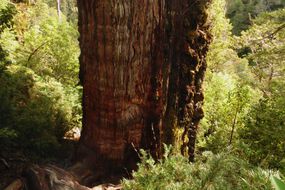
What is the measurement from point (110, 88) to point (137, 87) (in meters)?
0.29

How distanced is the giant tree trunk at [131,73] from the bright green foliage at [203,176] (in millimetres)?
805

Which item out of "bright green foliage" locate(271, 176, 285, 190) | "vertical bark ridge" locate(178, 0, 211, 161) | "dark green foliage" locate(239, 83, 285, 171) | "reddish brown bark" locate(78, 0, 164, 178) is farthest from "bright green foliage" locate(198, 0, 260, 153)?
"bright green foliage" locate(271, 176, 285, 190)

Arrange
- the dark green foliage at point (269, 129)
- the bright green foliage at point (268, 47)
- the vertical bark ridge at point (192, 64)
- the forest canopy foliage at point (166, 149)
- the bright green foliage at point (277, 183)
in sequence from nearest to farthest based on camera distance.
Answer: the bright green foliage at point (277, 183)
the forest canopy foliage at point (166, 149)
the vertical bark ridge at point (192, 64)
the dark green foliage at point (269, 129)
the bright green foliage at point (268, 47)

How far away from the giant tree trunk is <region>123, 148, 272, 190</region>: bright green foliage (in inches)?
31.7

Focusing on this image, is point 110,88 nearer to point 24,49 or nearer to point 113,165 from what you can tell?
point 113,165

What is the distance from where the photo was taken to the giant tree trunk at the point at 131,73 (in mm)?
3596

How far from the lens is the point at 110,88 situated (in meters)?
3.76

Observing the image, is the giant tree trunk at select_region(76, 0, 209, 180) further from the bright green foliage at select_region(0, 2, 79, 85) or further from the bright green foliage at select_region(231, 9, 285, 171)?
the bright green foliage at select_region(0, 2, 79, 85)

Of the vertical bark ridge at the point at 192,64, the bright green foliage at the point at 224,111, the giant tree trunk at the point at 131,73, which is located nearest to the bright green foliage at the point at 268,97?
the bright green foliage at the point at 224,111

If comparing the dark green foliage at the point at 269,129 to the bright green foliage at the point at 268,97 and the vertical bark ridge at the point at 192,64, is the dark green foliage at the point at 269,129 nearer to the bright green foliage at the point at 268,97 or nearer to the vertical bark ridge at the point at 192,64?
the bright green foliage at the point at 268,97

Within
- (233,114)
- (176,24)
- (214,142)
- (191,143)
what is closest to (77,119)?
(191,143)

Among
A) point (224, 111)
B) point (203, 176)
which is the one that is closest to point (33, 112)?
point (203, 176)

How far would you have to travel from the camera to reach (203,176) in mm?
2633

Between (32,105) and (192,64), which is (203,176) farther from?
(32,105)
